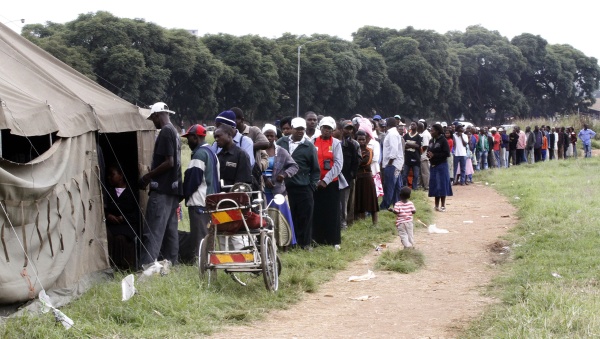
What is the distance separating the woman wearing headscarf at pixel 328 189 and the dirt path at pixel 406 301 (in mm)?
645

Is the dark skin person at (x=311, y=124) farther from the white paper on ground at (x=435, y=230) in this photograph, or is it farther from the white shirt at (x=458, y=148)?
the white shirt at (x=458, y=148)

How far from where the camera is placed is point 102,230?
8.54 metres

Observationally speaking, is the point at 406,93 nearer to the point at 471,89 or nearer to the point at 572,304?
the point at 471,89

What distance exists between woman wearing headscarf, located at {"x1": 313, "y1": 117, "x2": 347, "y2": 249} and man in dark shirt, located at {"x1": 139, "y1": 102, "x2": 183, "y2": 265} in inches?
104

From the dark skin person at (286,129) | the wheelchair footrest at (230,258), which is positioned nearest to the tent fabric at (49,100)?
the wheelchair footrest at (230,258)

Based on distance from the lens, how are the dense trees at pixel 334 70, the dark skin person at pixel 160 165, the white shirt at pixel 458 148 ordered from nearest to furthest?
the dark skin person at pixel 160 165, the white shirt at pixel 458 148, the dense trees at pixel 334 70

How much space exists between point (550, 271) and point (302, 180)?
3.20 meters

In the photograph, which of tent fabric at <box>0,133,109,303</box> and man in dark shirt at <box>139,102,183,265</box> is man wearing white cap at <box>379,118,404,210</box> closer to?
man in dark shirt at <box>139,102,183,265</box>

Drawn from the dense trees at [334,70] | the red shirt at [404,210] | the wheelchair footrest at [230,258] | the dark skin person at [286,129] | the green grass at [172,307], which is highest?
the dense trees at [334,70]

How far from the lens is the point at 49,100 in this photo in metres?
7.59

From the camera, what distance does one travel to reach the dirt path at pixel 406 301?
6.78 meters

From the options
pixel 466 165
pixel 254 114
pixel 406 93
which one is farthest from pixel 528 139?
pixel 406 93

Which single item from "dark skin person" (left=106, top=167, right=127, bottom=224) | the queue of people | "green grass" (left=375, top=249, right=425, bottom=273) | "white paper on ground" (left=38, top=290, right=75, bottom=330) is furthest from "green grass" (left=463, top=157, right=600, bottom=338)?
"dark skin person" (left=106, top=167, right=127, bottom=224)

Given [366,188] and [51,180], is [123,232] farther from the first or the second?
[366,188]
